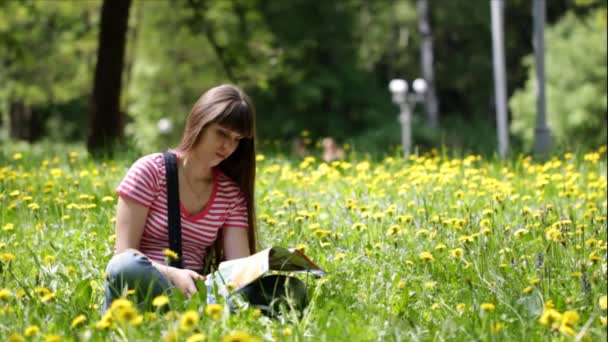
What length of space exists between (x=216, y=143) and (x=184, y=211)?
0.34 meters

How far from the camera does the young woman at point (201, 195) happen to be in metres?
3.29

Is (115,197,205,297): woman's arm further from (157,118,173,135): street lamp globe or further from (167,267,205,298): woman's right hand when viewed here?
(157,118,173,135): street lamp globe

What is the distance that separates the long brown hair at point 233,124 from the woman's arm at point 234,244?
67 millimetres

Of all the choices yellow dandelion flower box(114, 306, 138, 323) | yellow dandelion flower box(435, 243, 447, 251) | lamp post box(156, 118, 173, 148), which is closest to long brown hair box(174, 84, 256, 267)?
yellow dandelion flower box(435, 243, 447, 251)

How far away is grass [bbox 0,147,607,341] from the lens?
261 cm

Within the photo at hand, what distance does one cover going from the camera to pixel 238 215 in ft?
11.9

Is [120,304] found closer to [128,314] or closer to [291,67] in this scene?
[128,314]

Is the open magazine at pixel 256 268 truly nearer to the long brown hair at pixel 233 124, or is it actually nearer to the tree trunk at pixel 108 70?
the long brown hair at pixel 233 124

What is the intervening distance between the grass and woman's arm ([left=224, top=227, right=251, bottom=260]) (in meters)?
0.37

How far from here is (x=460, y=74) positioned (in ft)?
128

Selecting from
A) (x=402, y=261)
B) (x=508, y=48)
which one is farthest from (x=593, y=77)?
(x=402, y=261)

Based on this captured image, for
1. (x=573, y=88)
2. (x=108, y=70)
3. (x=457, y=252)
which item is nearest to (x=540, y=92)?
(x=108, y=70)

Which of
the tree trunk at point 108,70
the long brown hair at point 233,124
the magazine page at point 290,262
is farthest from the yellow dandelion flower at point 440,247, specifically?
the tree trunk at point 108,70

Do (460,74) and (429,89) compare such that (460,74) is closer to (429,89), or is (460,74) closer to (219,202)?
(429,89)
